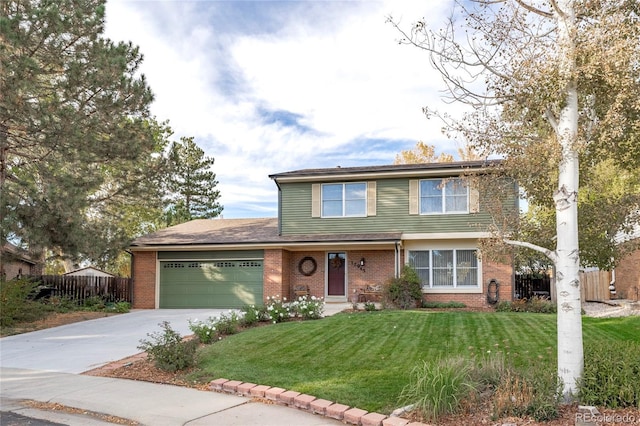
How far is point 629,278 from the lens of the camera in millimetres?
22484

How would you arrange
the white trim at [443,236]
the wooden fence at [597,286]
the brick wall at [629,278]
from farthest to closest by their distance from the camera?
the wooden fence at [597,286], the brick wall at [629,278], the white trim at [443,236]

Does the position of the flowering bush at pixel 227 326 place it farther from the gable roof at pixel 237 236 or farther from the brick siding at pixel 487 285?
the brick siding at pixel 487 285

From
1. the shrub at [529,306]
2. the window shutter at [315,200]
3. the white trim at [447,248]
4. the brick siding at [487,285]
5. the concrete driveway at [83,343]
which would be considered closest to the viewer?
the concrete driveway at [83,343]

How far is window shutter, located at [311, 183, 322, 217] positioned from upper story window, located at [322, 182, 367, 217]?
20 cm

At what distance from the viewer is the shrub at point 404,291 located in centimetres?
1717

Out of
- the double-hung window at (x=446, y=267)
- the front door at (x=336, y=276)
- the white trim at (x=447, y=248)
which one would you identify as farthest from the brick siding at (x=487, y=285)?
the front door at (x=336, y=276)

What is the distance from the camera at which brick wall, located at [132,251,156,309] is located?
67.3 ft

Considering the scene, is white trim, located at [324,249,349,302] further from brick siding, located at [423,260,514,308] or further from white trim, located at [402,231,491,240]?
brick siding, located at [423,260,514,308]

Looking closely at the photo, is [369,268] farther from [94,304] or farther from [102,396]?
[102,396]

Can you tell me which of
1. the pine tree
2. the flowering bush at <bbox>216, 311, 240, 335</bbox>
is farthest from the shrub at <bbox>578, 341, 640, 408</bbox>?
the pine tree

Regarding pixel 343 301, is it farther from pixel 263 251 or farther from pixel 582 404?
pixel 582 404

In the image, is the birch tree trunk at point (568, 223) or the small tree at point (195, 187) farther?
the small tree at point (195, 187)

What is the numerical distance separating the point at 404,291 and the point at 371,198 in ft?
13.5

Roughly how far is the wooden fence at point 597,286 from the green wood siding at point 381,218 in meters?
8.09
